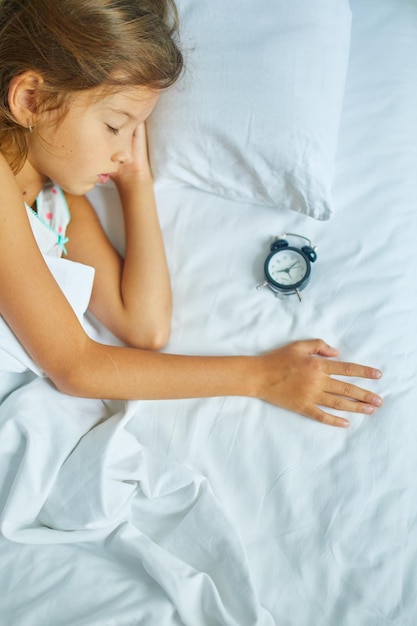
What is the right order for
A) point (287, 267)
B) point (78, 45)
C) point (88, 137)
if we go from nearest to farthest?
Result: point (78, 45), point (88, 137), point (287, 267)

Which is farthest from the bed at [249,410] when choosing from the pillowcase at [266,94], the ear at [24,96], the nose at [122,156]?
the ear at [24,96]

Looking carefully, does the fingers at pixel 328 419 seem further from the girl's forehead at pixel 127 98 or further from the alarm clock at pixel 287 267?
the girl's forehead at pixel 127 98

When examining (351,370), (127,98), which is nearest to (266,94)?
(127,98)

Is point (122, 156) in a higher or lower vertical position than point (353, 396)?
higher

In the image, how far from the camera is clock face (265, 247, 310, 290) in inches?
47.7

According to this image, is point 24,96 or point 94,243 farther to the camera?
point 94,243

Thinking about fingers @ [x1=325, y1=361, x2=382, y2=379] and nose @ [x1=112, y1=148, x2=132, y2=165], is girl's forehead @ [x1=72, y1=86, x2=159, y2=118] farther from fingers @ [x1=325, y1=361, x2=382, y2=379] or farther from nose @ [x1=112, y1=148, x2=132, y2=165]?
fingers @ [x1=325, y1=361, x2=382, y2=379]

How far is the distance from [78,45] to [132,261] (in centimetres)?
42

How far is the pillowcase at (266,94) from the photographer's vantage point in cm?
119

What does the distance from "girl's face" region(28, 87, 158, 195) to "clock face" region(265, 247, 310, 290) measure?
1.02ft

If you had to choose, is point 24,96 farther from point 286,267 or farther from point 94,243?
point 286,267

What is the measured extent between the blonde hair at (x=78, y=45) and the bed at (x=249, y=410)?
0.62ft

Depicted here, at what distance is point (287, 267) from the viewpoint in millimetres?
1224

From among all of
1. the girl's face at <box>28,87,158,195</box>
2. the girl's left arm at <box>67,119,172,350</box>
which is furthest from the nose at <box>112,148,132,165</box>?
the girl's left arm at <box>67,119,172,350</box>
